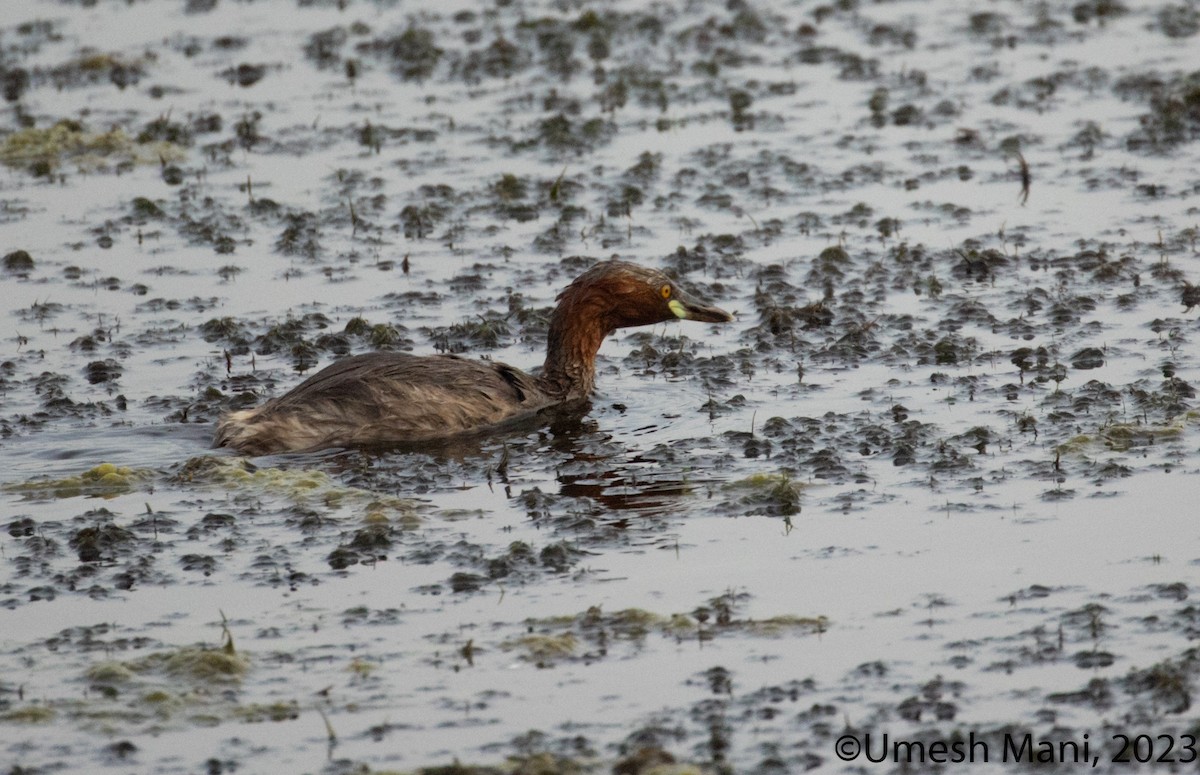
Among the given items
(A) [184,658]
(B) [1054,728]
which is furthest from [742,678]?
(A) [184,658]

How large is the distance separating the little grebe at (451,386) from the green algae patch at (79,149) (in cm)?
617

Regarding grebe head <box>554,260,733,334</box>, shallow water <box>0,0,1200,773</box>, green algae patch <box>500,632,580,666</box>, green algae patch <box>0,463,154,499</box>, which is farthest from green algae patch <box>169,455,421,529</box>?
grebe head <box>554,260,733,334</box>

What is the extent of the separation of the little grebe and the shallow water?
23 cm

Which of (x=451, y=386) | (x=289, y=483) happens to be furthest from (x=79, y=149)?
(x=289, y=483)

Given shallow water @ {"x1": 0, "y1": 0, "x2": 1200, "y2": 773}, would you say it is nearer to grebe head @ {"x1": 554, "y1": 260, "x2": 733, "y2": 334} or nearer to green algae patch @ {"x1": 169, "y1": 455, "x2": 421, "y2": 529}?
green algae patch @ {"x1": 169, "y1": 455, "x2": 421, "y2": 529}

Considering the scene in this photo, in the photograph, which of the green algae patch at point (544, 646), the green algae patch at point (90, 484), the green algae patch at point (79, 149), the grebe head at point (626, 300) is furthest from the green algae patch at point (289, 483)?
the green algae patch at point (79, 149)

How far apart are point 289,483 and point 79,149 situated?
8.04 metres

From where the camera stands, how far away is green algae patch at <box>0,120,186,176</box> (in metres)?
16.0

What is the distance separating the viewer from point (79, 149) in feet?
53.6

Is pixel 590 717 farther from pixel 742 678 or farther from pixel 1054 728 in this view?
pixel 1054 728

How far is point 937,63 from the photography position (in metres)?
18.5

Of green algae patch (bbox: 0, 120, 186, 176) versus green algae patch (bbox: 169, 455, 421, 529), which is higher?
green algae patch (bbox: 0, 120, 186, 176)

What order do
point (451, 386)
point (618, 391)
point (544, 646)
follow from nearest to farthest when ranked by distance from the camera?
point (544, 646)
point (451, 386)
point (618, 391)

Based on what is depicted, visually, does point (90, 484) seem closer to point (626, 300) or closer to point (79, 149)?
point (626, 300)
